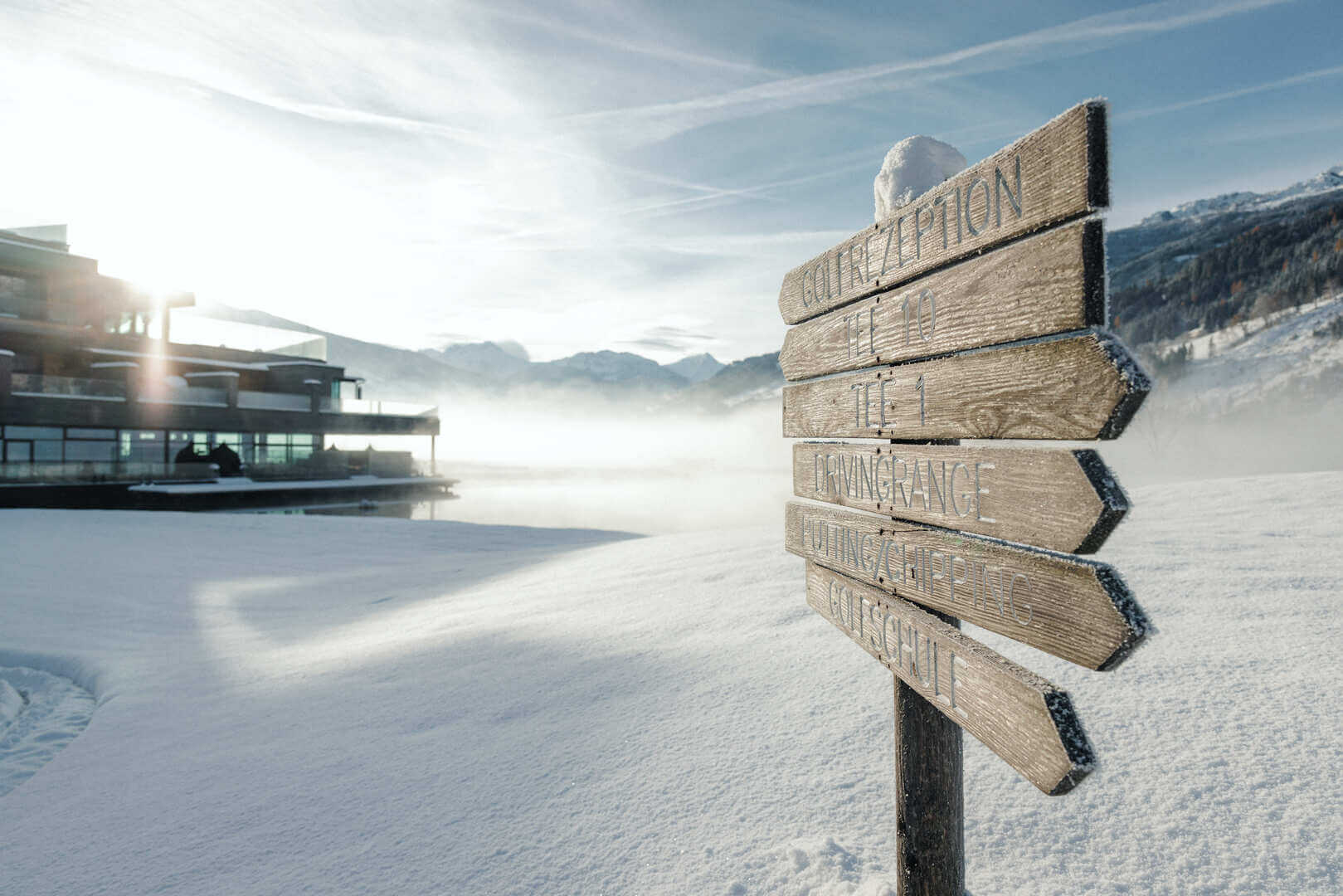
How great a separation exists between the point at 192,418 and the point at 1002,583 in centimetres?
3475

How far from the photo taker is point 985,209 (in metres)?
1.98

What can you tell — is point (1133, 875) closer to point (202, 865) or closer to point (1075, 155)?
point (1075, 155)

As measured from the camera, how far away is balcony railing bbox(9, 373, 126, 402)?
985 inches

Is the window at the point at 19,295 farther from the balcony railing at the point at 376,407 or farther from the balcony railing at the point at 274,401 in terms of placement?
the balcony railing at the point at 376,407

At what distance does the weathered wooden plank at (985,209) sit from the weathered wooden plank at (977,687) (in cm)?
115

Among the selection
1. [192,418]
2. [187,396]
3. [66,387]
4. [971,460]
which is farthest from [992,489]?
[187,396]

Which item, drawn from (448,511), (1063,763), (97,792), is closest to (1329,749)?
(1063,763)

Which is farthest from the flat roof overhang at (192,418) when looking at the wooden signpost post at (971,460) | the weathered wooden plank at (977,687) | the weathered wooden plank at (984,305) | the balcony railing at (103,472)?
the weathered wooden plank at (977,687)

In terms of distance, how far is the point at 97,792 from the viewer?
4.25 metres

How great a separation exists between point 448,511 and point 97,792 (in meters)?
31.3

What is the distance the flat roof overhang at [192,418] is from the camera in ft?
82.9

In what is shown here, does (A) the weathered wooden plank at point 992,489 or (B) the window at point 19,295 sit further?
(B) the window at point 19,295

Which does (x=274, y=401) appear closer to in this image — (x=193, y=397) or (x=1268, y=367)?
(x=193, y=397)

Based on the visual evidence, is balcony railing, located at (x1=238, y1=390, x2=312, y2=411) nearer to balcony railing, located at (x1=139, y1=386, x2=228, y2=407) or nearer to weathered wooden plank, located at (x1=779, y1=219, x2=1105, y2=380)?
balcony railing, located at (x1=139, y1=386, x2=228, y2=407)
